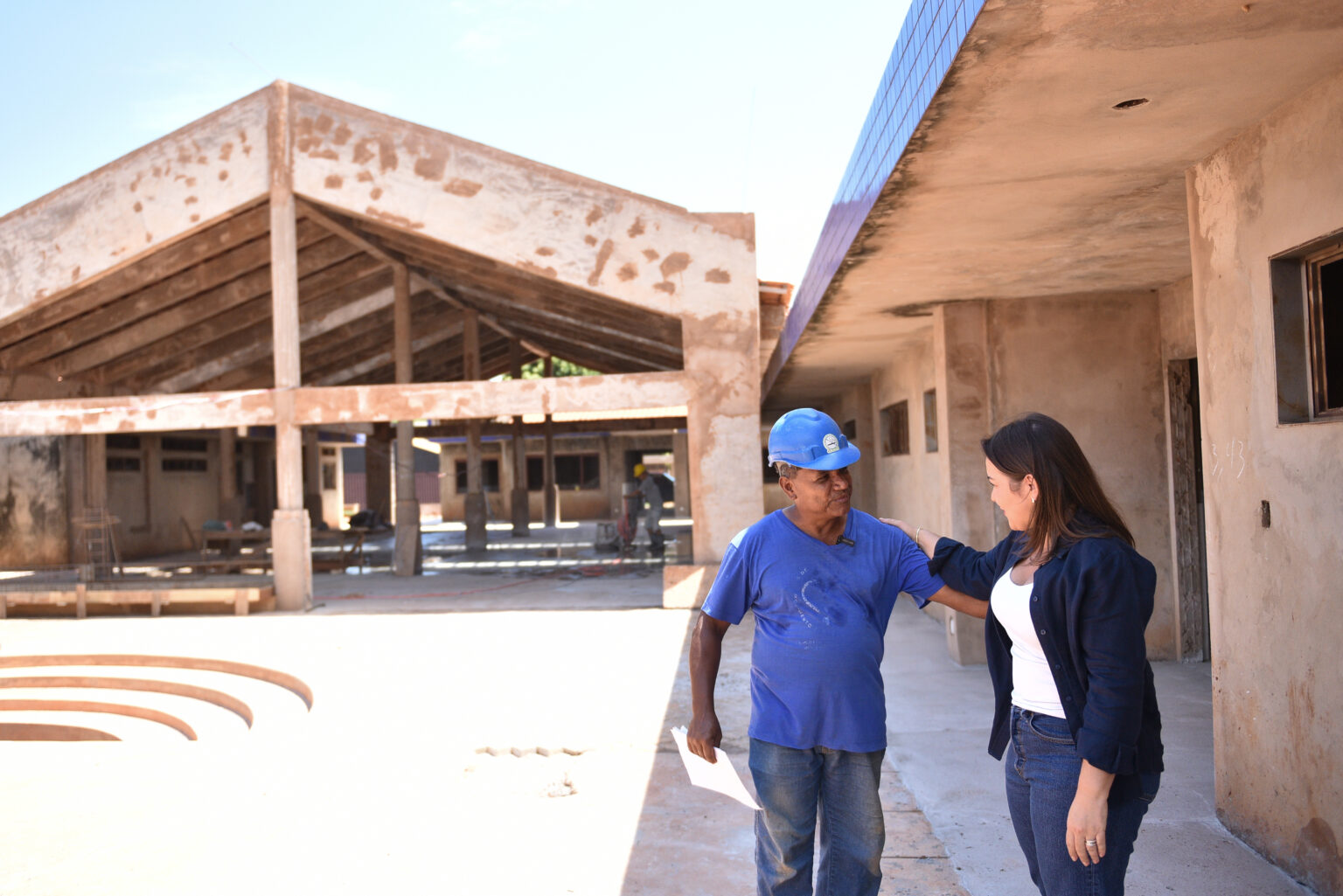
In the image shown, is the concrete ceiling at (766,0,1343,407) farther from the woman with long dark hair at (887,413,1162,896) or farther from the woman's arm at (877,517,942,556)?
the woman's arm at (877,517,942,556)

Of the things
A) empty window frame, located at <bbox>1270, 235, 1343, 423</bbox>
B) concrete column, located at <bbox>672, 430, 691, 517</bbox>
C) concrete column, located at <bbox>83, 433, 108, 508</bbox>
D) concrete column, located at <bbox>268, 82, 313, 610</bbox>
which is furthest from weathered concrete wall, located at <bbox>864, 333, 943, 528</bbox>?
concrete column, located at <bbox>672, 430, 691, 517</bbox>

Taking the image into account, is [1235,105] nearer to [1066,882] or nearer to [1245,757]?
[1245,757]

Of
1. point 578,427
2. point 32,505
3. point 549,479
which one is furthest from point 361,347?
point 549,479

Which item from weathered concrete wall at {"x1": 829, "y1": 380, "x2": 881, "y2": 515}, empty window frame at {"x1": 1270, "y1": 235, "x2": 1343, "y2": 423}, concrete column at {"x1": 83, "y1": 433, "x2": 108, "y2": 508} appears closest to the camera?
empty window frame at {"x1": 1270, "y1": 235, "x2": 1343, "y2": 423}

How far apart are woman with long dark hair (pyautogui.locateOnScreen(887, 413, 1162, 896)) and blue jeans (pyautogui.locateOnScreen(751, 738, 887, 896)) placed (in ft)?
1.28

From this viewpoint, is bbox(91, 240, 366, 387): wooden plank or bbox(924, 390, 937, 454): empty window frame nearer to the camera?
bbox(924, 390, 937, 454): empty window frame

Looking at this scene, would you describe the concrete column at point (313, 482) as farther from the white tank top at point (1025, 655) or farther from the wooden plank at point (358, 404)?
the white tank top at point (1025, 655)

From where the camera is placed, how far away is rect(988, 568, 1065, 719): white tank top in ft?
7.07

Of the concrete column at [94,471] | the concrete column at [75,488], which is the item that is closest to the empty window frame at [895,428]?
the concrete column at [94,471]

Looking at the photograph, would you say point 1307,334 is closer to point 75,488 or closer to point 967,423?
point 967,423

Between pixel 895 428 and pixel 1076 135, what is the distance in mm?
8063

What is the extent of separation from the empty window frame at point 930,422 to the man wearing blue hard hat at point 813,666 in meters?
6.46

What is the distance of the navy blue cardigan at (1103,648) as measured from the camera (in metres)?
1.98

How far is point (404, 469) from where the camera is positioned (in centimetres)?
1559
